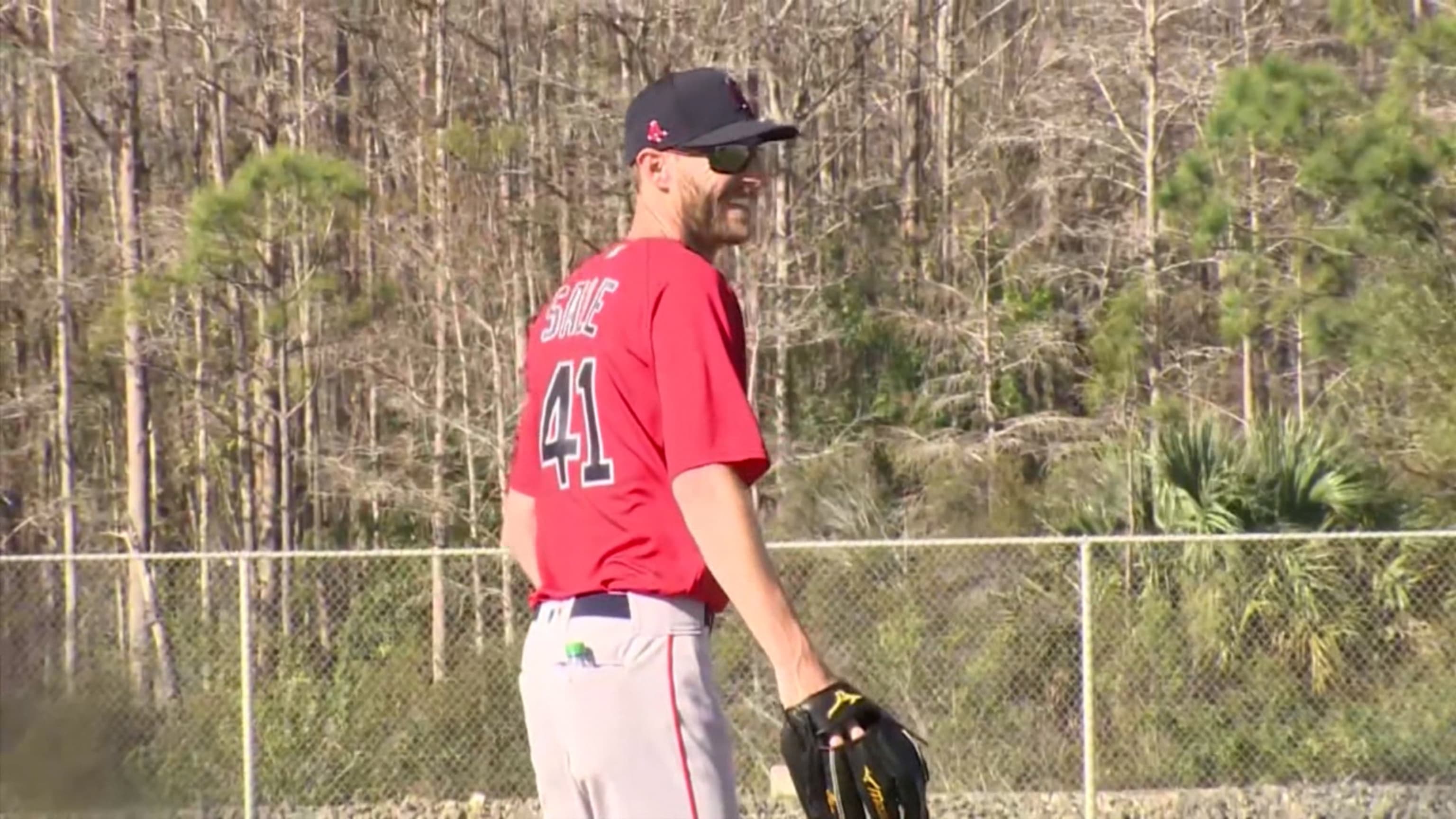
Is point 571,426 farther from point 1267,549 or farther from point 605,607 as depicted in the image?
point 1267,549

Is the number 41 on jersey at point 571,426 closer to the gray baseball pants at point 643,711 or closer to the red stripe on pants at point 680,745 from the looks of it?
the gray baseball pants at point 643,711

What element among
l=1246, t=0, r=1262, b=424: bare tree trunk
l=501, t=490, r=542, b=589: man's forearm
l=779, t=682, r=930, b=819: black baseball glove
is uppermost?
l=1246, t=0, r=1262, b=424: bare tree trunk

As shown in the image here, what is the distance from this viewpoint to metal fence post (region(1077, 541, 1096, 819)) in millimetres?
10984

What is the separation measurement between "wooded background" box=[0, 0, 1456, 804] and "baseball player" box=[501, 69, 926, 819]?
10.00 m

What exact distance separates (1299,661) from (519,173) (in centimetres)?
833

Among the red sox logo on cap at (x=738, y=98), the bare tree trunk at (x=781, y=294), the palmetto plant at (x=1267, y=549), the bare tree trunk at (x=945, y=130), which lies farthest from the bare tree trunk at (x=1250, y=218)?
the red sox logo on cap at (x=738, y=98)

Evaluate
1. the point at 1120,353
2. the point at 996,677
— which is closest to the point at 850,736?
the point at 996,677

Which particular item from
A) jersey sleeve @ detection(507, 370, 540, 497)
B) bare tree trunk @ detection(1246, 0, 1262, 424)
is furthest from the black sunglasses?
bare tree trunk @ detection(1246, 0, 1262, 424)

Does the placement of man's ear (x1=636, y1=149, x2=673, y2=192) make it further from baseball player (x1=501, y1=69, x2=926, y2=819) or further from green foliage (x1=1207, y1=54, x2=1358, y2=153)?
green foliage (x1=1207, y1=54, x2=1358, y2=153)

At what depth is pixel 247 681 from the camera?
1121cm

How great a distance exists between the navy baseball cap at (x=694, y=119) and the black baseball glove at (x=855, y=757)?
0.94 m

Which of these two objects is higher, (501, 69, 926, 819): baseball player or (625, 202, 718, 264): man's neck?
(625, 202, 718, 264): man's neck

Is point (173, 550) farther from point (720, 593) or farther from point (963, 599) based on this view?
point (720, 593)

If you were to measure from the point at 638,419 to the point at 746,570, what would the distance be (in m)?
0.36
